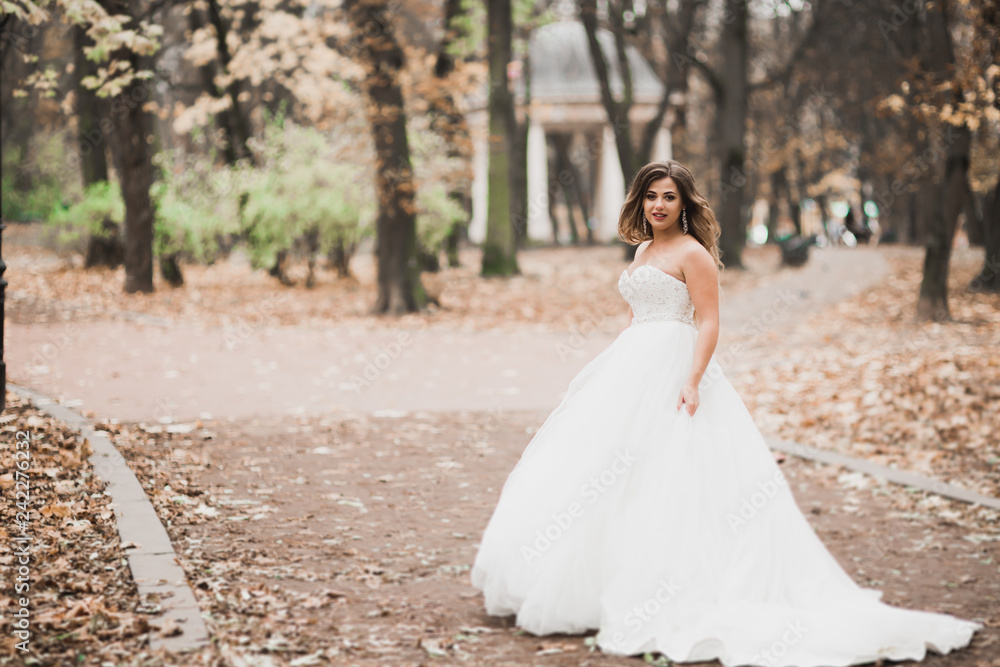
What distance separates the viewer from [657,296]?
4.71m

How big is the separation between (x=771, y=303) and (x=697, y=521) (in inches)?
656

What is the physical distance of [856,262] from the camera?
30781 mm

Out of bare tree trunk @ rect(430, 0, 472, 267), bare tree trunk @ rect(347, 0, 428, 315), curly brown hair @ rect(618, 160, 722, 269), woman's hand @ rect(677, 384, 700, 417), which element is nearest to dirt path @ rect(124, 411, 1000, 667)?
woman's hand @ rect(677, 384, 700, 417)

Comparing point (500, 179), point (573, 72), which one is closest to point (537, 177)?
point (573, 72)

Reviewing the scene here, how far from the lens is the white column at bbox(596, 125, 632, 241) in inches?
1818

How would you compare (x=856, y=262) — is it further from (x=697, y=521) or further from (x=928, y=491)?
(x=697, y=521)

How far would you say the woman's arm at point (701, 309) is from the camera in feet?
14.7

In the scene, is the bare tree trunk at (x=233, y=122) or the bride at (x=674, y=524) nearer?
the bride at (x=674, y=524)

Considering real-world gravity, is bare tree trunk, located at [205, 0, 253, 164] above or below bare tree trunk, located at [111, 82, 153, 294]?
above

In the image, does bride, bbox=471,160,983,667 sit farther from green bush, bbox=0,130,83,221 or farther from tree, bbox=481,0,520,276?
green bush, bbox=0,130,83,221

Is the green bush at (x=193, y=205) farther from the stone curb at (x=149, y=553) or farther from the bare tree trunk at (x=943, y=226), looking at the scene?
the stone curb at (x=149, y=553)

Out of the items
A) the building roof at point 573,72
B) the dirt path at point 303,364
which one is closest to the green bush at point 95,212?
the dirt path at point 303,364

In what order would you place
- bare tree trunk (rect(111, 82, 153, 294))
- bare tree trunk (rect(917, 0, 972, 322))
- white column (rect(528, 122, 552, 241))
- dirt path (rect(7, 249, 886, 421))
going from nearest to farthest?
dirt path (rect(7, 249, 886, 421)) → bare tree trunk (rect(917, 0, 972, 322)) → bare tree trunk (rect(111, 82, 153, 294)) → white column (rect(528, 122, 552, 241))

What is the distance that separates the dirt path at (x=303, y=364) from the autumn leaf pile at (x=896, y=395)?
3.21 feet
